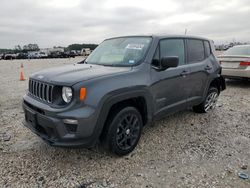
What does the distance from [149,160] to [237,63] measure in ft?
20.9

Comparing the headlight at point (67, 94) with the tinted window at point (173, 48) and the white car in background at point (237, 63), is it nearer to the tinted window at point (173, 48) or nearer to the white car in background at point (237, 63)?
the tinted window at point (173, 48)

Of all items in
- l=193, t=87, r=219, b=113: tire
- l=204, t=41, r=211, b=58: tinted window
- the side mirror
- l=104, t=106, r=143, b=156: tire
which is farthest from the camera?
l=193, t=87, r=219, b=113: tire

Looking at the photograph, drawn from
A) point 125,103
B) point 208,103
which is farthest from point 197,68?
point 125,103

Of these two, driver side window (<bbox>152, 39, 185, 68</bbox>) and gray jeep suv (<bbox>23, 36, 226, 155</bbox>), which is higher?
driver side window (<bbox>152, 39, 185, 68</bbox>)

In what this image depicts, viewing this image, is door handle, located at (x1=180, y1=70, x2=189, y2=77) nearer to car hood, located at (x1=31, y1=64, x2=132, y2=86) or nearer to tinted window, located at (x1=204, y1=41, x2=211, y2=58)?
tinted window, located at (x1=204, y1=41, x2=211, y2=58)

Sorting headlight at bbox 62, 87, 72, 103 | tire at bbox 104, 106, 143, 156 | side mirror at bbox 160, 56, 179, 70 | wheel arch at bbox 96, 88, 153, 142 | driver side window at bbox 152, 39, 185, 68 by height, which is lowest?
tire at bbox 104, 106, 143, 156

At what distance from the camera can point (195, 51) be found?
4902 millimetres

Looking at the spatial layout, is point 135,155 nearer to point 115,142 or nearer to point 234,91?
point 115,142

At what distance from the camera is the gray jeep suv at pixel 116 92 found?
9.68 ft

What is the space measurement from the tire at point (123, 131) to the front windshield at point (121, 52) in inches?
32.0

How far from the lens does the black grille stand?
3150 millimetres

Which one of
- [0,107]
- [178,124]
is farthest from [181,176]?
[0,107]

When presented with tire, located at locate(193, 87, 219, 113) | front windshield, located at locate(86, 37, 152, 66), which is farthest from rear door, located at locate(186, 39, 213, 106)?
front windshield, located at locate(86, 37, 152, 66)

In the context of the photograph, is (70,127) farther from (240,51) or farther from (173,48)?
(240,51)
